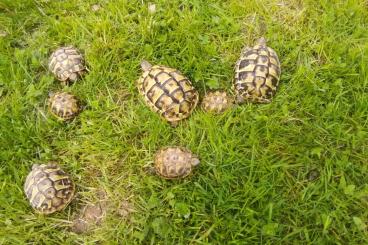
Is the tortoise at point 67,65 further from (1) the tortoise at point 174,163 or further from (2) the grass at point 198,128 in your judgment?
(1) the tortoise at point 174,163

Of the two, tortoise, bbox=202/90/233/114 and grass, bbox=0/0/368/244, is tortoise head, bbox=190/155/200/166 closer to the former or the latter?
grass, bbox=0/0/368/244

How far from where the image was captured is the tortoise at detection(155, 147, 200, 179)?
367 cm

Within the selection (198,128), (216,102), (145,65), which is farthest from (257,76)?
(145,65)

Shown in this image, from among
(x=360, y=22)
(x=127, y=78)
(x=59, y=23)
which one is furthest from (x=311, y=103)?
(x=59, y=23)

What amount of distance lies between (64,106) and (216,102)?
4.71ft

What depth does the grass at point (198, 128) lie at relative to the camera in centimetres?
363

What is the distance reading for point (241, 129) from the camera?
3924mm

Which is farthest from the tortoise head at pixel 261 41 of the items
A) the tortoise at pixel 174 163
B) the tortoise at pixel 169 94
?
the tortoise at pixel 174 163

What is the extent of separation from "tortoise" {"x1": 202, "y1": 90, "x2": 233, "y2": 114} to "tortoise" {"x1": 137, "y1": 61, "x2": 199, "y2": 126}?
0.10 meters

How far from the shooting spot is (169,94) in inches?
154

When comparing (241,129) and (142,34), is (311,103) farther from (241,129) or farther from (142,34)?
(142,34)

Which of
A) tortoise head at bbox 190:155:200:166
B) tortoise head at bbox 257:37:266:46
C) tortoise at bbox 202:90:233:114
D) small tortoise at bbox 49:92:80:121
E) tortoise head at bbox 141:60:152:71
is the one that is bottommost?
tortoise head at bbox 190:155:200:166

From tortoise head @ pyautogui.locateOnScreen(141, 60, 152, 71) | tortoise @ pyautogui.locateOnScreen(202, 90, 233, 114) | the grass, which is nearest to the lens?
the grass

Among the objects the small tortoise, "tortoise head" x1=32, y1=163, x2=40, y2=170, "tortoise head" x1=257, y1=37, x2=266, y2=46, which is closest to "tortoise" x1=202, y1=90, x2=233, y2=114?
"tortoise head" x1=257, y1=37, x2=266, y2=46
